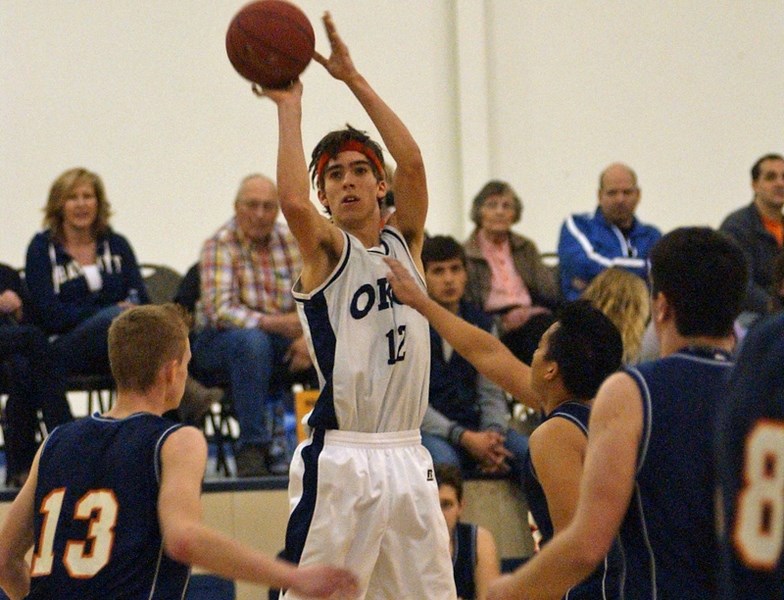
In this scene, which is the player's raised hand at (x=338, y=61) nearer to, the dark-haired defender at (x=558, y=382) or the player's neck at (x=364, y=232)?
the player's neck at (x=364, y=232)

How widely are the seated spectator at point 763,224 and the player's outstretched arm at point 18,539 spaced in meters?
5.37

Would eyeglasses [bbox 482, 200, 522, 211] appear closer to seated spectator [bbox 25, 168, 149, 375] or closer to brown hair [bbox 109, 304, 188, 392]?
seated spectator [bbox 25, 168, 149, 375]

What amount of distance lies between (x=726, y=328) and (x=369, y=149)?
1.90m

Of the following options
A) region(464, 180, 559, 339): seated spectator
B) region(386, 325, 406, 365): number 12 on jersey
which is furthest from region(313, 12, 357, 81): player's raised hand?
region(464, 180, 559, 339): seated spectator

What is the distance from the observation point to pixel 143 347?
3.52 meters

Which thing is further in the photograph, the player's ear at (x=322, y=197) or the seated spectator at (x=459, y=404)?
the seated spectator at (x=459, y=404)

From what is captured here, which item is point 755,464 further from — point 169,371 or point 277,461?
point 277,461

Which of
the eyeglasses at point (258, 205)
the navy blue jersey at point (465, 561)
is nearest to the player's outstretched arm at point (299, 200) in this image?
the navy blue jersey at point (465, 561)

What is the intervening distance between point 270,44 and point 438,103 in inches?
219

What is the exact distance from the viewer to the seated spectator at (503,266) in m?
7.61

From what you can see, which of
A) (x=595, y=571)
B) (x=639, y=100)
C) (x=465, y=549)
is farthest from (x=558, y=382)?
(x=639, y=100)

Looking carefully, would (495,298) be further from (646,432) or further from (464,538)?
(646,432)

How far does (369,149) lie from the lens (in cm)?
450

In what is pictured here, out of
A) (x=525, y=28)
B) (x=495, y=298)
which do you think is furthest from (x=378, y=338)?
(x=525, y=28)
